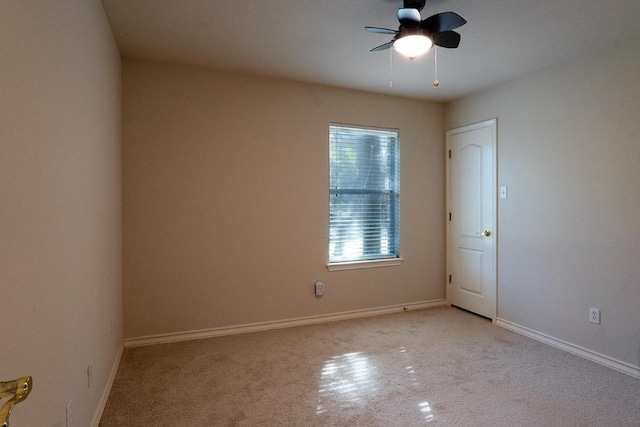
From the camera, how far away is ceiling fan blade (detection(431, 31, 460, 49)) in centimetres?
227

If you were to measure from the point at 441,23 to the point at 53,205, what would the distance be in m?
2.28

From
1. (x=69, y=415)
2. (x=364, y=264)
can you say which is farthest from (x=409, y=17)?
(x=69, y=415)

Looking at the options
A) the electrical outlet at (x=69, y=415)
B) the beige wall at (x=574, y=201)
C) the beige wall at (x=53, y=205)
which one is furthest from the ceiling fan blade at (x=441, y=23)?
the electrical outlet at (x=69, y=415)

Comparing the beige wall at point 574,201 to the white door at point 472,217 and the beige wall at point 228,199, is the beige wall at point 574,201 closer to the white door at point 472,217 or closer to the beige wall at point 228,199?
the white door at point 472,217

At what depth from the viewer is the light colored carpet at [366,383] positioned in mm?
2061

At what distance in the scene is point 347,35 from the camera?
2.63 metres

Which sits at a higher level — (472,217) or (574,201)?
(574,201)

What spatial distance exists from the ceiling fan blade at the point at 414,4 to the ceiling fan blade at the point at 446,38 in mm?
208

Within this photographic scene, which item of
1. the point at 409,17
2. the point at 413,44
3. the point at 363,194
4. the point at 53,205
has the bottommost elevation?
the point at 53,205

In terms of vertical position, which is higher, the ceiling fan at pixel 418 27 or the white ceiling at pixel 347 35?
the white ceiling at pixel 347 35

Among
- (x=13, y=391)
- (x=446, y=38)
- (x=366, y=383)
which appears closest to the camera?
(x=13, y=391)

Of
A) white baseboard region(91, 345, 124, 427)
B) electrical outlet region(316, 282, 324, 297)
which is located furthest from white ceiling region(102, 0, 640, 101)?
white baseboard region(91, 345, 124, 427)

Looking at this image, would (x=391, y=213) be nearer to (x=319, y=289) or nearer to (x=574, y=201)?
(x=319, y=289)

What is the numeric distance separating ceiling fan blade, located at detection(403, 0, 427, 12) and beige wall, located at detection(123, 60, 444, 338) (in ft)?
5.46
